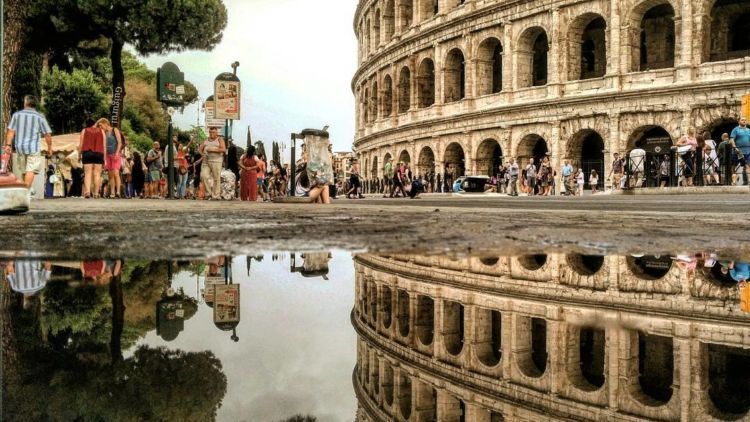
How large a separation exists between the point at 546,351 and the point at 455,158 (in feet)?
93.3

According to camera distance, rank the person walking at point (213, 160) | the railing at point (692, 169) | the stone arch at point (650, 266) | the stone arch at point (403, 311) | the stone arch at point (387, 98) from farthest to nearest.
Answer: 1. the stone arch at point (387, 98)
2. the railing at point (692, 169)
3. the person walking at point (213, 160)
4. the stone arch at point (650, 266)
5. the stone arch at point (403, 311)

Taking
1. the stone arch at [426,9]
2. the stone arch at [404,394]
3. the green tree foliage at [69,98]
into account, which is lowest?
the stone arch at [404,394]

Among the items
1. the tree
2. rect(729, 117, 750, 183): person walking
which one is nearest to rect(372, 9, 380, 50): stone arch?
the tree

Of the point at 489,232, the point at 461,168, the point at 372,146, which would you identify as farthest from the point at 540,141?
the point at 489,232

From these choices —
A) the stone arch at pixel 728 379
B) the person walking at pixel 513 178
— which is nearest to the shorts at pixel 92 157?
the stone arch at pixel 728 379

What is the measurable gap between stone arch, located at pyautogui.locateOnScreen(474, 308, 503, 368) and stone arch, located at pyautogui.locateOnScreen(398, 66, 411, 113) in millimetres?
31448

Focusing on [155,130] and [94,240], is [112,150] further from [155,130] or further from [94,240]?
[155,130]

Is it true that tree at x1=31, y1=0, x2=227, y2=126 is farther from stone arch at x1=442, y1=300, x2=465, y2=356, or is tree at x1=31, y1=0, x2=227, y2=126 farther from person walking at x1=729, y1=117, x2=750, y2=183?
stone arch at x1=442, y1=300, x2=465, y2=356

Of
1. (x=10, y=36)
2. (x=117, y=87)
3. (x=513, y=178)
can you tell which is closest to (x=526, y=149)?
(x=513, y=178)

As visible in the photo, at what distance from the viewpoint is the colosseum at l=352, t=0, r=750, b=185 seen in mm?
21016

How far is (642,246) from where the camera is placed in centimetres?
337

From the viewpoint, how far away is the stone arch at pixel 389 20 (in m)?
33.8

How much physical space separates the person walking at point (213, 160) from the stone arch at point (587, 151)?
591 inches

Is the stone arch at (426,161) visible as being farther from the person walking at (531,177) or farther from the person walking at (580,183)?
the person walking at (580,183)
